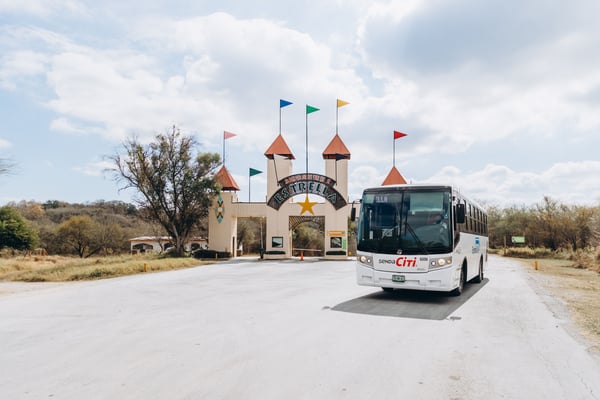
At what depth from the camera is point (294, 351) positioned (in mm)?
6480

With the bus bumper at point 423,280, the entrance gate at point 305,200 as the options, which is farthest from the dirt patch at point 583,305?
the entrance gate at point 305,200

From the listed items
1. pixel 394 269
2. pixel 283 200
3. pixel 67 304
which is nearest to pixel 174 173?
pixel 283 200

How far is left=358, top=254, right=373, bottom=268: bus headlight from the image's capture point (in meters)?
11.9

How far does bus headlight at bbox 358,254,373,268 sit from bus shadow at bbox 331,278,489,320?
3.13 feet

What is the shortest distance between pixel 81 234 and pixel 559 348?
55.5 metres

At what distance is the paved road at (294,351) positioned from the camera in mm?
4945

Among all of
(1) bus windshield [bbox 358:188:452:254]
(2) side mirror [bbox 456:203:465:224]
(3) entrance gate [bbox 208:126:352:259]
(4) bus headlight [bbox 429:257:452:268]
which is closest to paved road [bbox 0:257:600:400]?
(4) bus headlight [bbox 429:257:452:268]

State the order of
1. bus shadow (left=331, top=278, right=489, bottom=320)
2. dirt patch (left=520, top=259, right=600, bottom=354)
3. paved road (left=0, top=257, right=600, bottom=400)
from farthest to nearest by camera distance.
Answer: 1. bus shadow (left=331, top=278, right=489, bottom=320)
2. dirt patch (left=520, top=259, right=600, bottom=354)
3. paved road (left=0, top=257, right=600, bottom=400)

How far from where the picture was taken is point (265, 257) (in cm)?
3922

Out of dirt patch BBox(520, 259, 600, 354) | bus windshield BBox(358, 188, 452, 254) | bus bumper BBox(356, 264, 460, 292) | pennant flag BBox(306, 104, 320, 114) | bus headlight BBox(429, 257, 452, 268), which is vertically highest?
pennant flag BBox(306, 104, 320, 114)

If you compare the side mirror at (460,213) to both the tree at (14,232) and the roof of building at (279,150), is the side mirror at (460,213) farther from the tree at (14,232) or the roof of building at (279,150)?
the tree at (14,232)

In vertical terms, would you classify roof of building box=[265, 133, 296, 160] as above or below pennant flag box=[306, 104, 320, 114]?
below

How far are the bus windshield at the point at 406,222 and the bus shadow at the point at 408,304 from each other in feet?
4.26

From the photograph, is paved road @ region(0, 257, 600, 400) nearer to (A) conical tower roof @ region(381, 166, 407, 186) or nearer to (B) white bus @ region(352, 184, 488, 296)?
(B) white bus @ region(352, 184, 488, 296)
